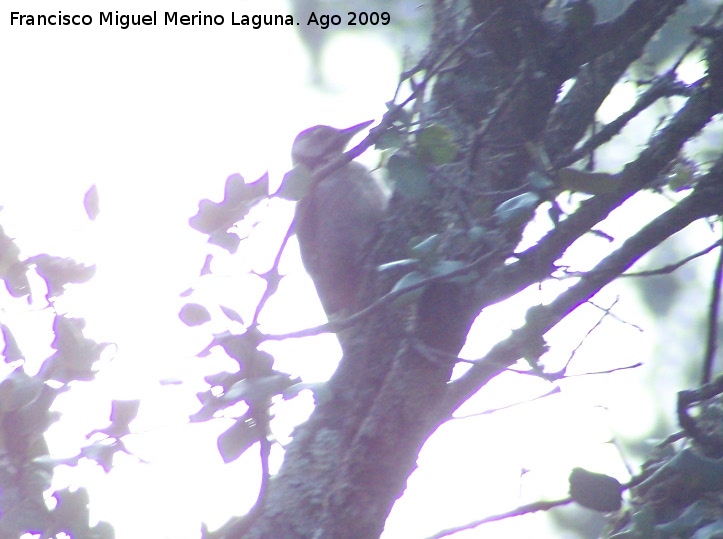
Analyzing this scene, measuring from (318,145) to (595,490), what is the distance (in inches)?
129

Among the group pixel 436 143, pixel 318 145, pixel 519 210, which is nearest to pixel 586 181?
pixel 519 210

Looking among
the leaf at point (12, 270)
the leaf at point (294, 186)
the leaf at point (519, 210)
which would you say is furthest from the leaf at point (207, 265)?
the leaf at point (519, 210)

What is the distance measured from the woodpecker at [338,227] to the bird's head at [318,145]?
29 centimetres

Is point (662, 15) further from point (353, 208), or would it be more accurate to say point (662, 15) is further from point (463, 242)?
point (353, 208)

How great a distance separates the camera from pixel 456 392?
202 cm

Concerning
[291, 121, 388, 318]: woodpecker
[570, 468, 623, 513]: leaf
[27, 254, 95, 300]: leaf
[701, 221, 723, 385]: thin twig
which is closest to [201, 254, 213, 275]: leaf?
[27, 254, 95, 300]: leaf

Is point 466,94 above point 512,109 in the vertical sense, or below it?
above

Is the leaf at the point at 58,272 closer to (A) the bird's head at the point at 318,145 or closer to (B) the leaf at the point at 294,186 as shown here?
(B) the leaf at the point at 294,186

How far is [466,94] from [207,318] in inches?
41.7

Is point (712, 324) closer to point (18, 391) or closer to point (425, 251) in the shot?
point (425, 251)

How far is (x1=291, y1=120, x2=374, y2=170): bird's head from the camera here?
455 centimetres

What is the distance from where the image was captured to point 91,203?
1742 millimetres

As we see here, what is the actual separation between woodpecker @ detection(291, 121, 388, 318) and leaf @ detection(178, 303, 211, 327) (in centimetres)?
177

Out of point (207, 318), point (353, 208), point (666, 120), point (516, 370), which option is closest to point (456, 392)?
point (516, 370)
